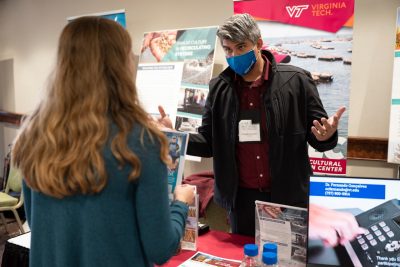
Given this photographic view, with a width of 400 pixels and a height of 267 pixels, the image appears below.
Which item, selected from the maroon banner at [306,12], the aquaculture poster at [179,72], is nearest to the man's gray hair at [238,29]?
the maroon banner at [306,12]

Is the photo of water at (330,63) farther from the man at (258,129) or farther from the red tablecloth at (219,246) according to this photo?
the red tablecloth at (219,246)

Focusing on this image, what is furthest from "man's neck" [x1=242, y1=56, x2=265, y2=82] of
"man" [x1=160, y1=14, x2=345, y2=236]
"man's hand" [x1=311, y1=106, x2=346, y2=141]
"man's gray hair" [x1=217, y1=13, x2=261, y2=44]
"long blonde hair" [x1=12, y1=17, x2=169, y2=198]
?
"long blonde hair" [x1=12, y1=17, x2=169, y2=198]

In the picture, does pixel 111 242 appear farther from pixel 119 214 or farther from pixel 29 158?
pixel 29 158

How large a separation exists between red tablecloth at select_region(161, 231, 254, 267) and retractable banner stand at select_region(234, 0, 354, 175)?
1.45 metres

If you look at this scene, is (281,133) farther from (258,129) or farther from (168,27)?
(168,27)

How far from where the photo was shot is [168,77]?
351 cm

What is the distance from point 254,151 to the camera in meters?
1.68

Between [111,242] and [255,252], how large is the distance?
46cm

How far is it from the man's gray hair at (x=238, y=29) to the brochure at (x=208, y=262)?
3.11 feet

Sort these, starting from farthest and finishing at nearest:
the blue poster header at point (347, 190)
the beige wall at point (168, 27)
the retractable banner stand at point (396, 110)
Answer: the beige wall at point (168, 27)
the retractable banner stand at point (396, 110)
the blue poster header at point (347, 190)

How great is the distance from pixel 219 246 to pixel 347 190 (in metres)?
0.57

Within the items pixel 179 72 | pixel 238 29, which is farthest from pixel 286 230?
pixel 179 72

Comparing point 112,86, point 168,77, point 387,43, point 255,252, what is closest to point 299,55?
point 387,43

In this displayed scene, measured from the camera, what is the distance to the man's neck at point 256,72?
5.68 feet
